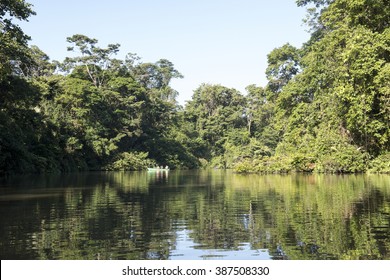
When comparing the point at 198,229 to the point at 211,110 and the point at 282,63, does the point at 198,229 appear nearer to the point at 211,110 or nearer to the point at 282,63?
the point at 282,63

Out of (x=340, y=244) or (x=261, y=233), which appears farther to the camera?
(x=261, y=233)

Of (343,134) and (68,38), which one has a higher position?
(68,38)

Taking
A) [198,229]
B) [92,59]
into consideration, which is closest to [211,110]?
[92,59]

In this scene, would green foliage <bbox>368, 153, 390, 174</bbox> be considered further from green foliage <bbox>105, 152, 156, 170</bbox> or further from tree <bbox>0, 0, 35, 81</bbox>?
green foliage <bbox>105, 152, 156, 170</bbox>

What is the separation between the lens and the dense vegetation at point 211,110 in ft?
111

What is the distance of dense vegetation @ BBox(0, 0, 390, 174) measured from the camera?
33688mm

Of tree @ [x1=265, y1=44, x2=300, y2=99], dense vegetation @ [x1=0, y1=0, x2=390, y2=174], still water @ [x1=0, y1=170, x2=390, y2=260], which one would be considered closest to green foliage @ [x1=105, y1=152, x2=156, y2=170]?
dense vegetation @ [x1=0, y1=0, x2=390, y2=174]

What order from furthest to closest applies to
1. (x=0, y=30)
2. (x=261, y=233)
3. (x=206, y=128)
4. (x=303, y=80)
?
(x=206, y=128)
(x=303, y=80)
(x=0, y=30)
(x=261, y=233)

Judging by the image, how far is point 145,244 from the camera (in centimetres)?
916

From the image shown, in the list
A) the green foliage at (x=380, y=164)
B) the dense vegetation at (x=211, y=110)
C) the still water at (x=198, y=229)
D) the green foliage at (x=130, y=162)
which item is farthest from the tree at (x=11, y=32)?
the green foliage at (x=130, y=162)

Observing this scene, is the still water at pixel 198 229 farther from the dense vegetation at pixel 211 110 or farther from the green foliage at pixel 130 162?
the green foliage at pixel 130 162
